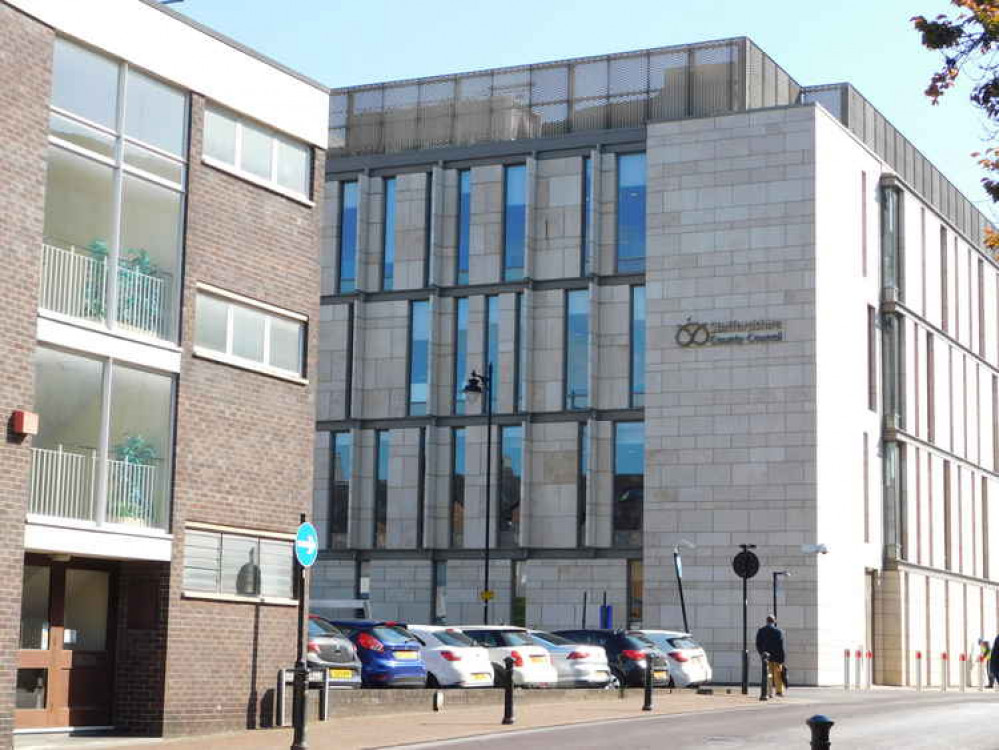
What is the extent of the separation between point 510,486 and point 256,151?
3444cm

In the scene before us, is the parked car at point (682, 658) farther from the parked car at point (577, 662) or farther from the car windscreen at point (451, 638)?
the car windscreen at point (451, 638)

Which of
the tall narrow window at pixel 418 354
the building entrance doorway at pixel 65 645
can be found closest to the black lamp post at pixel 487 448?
the tall narrow window at pixel 418 354

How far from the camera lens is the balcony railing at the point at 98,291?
898 inches

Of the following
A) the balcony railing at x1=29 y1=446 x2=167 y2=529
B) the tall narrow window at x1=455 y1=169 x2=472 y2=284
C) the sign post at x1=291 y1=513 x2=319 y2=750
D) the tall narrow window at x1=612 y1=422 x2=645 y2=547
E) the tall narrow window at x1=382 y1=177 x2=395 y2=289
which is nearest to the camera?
the sign post at x1=291 y1=513 x2=319 y2=750

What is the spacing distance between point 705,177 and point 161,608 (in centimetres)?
3715

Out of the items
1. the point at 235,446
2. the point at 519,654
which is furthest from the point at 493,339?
the point at 235,446

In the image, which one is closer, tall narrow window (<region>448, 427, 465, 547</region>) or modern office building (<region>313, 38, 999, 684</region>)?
modern office building (<region>313, 38, 999, 684</region>)

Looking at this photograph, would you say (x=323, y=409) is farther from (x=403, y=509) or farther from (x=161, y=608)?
(x=161, y=608)

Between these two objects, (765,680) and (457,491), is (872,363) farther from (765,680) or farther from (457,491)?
(765,680)

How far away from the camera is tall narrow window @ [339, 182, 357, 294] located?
6391 centimetres

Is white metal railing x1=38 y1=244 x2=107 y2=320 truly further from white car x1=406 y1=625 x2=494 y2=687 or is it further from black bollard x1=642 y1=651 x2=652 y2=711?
black bollard x1=642 y1=651 x2=652 y2=711

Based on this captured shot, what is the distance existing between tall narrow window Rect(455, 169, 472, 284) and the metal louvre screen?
57.0 inches

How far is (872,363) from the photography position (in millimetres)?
61531

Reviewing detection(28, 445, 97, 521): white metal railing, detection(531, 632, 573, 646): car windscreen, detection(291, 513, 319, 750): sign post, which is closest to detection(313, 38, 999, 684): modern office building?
detection(531, 632, 573, 646): car windscreen
